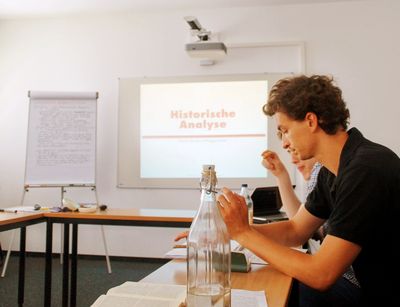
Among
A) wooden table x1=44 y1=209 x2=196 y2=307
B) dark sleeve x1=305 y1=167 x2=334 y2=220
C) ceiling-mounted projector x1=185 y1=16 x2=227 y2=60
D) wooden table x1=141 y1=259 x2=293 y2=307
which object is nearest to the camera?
wooden table x1=141 y1=259 x2=293 y2=307

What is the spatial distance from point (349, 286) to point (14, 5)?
13.8 ft

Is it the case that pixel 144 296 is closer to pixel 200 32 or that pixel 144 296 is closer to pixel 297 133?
pixel 297 133

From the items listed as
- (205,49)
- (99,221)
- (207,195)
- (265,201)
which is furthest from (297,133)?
(205,49)

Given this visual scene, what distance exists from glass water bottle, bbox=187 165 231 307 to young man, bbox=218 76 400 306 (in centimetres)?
9

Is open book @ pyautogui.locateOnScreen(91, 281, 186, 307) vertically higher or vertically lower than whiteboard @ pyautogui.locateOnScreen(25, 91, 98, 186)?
lower

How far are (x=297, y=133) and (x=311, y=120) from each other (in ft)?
0.19

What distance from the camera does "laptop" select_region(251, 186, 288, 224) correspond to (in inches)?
94.3

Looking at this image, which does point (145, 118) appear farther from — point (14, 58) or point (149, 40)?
point (14, 58)

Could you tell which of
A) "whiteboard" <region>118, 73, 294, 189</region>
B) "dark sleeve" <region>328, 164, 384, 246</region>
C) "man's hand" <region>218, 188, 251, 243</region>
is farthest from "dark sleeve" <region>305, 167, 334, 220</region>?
"whiteboard" <region>118, 73, 294, 189</region>

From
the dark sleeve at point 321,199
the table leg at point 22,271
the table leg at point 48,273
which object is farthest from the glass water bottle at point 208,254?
the table leg at point 22,271

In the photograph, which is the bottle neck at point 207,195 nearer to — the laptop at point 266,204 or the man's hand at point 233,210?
the man's hand at point 233,210

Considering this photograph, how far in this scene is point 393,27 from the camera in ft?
12.3

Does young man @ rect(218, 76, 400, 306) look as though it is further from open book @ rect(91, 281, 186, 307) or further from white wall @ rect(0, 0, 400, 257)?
white wall @ rect(0, 0, 400, 257)

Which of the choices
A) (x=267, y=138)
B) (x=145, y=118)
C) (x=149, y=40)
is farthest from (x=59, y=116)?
(x=267, y=138)
